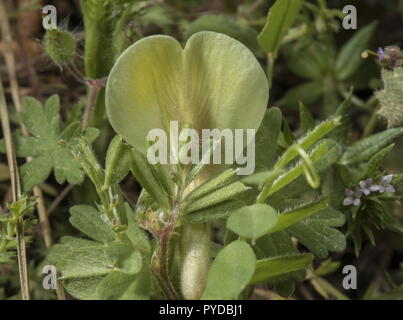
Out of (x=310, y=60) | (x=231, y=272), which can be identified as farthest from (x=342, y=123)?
(x=231, y=272)

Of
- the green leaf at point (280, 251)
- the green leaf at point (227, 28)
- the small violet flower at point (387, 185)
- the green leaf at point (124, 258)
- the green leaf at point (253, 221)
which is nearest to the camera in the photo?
the green leaf at point (253, 221)

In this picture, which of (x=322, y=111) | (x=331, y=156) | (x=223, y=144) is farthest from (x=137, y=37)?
(x=322, y=111)

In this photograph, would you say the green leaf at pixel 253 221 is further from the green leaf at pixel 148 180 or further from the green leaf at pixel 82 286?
the green leaf at pixel 82 286

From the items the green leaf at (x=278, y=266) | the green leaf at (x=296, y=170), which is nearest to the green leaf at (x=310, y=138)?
the green leaf at (x=296, y=170)

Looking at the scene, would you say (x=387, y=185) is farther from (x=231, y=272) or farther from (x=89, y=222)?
(x=89, y=222)

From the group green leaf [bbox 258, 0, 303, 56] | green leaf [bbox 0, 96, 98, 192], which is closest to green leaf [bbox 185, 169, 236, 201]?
green leaf [bbox 0, 96, 98, 192]
